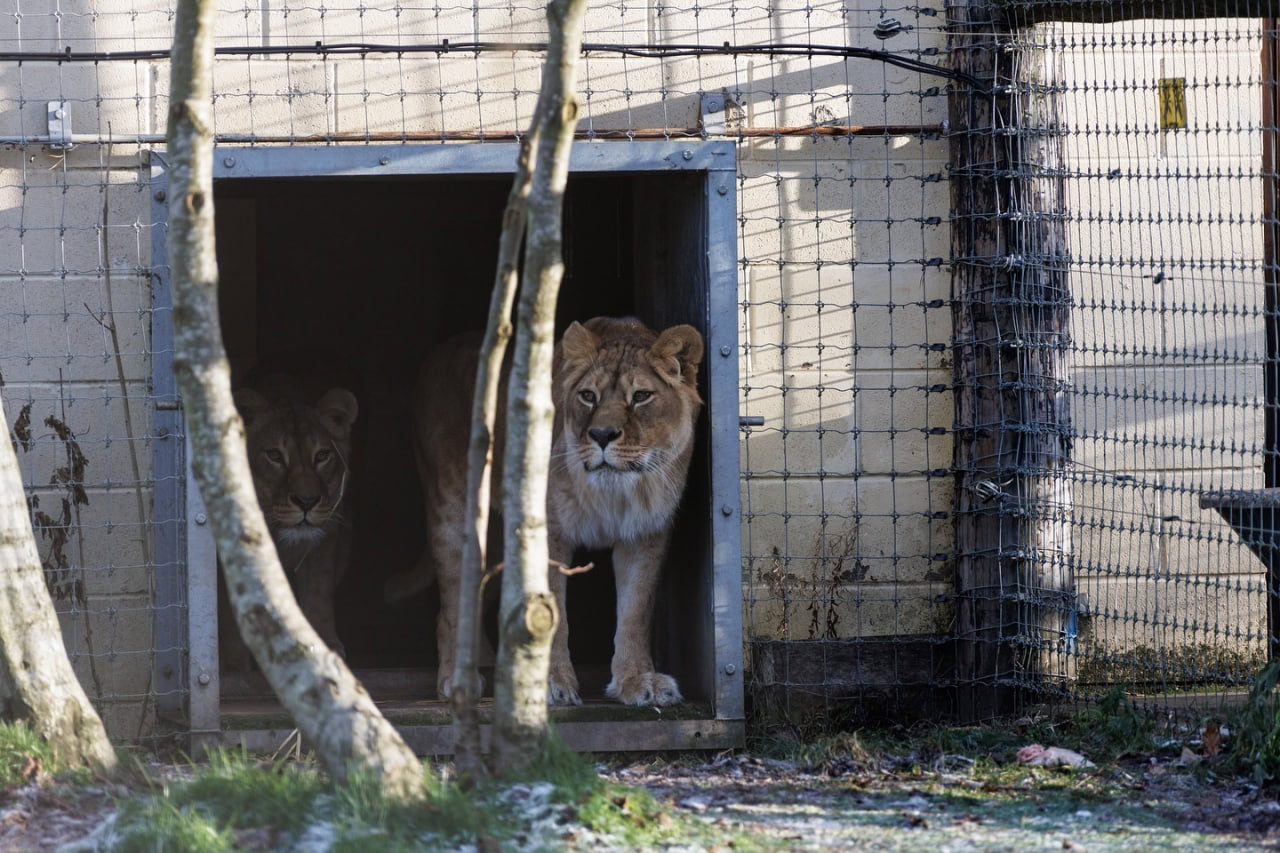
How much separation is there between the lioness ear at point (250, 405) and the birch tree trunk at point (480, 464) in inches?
125

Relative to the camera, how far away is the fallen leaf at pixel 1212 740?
5.25 m

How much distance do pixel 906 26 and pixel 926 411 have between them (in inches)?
63.0

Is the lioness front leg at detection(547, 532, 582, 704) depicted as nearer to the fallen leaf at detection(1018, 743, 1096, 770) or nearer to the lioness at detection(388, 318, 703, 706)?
the lioness at detection(388, 318, 703, 706)

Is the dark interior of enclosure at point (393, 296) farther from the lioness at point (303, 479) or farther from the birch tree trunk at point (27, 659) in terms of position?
the birch tree trunk at point (27, 659)

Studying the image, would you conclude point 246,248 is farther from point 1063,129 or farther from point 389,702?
point 1063,129

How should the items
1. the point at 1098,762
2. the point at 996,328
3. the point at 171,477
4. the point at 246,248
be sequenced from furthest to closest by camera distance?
the point at 246,248
the point at 996,328
the point at 171,477
the point at 1098,762

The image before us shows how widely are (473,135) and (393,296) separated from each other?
2.63 meters

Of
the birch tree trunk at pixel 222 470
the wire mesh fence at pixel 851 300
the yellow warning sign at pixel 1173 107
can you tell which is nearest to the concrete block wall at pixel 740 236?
the wire mesh fence at pixel 851 300

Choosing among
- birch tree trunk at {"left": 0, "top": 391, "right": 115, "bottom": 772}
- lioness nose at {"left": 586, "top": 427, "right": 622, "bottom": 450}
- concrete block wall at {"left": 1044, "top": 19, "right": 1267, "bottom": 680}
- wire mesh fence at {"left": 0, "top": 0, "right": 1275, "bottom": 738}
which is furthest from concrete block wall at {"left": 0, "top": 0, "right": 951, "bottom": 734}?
birch tree trunk at {"left": 0, "top": 391, "right": 115, "bottom": 772}

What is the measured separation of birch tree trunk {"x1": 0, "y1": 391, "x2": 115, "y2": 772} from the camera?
4.41 metres

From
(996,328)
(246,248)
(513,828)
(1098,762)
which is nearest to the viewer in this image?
(513,828)

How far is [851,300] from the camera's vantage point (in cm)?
668

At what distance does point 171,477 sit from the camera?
593 cm

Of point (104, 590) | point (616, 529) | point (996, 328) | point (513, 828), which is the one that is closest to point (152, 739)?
point (104, 590)
